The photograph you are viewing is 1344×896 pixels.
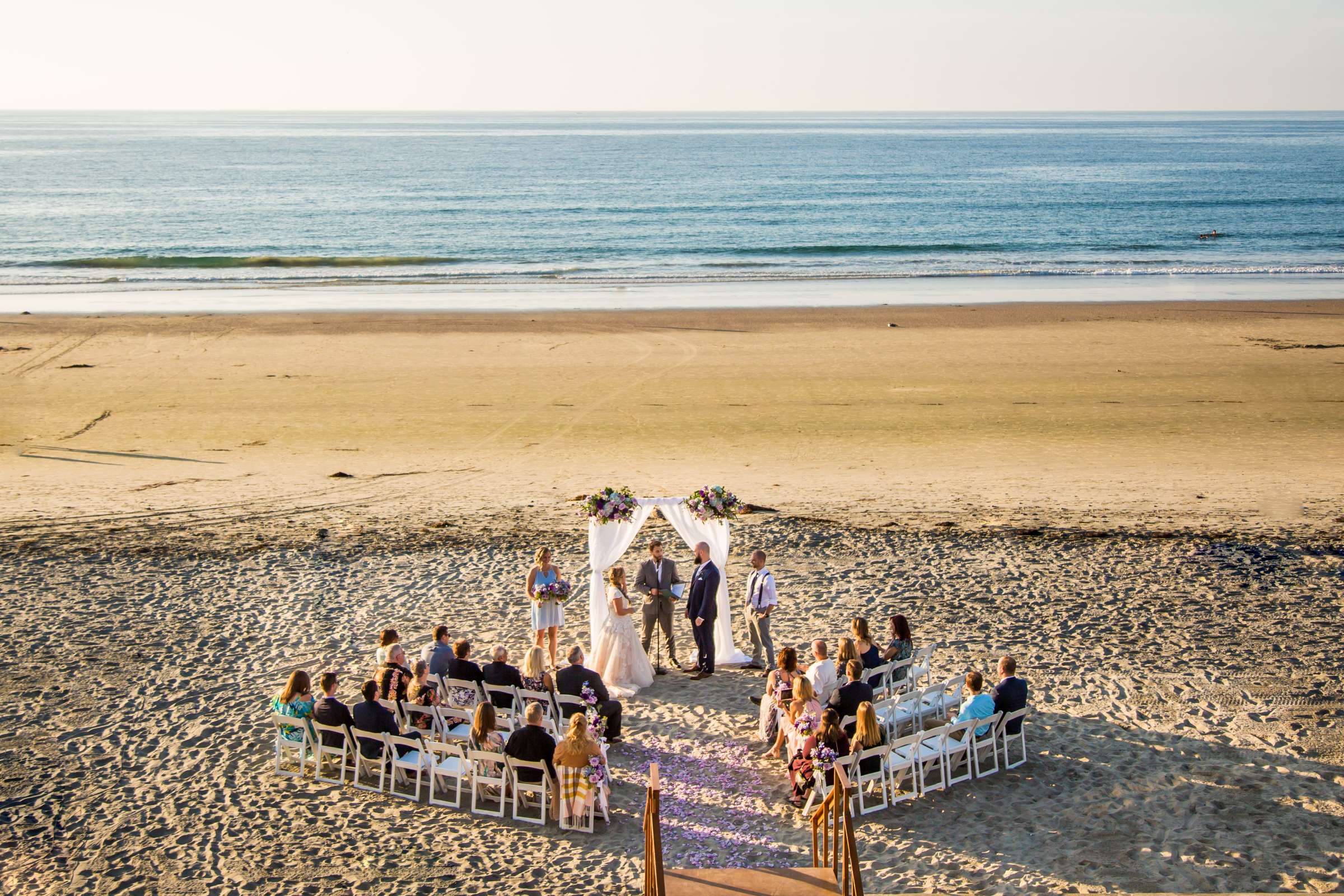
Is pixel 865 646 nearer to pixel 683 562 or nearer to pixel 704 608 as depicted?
pixel 704 608

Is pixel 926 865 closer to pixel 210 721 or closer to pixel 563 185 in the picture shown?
pixel 210 721

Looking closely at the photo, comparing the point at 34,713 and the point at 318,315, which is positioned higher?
the point at 318,315

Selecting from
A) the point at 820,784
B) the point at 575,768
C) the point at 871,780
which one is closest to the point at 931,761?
the point at 871,780

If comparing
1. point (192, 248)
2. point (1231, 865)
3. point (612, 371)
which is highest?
point (192, 248)

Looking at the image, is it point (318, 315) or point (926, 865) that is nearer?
point (926, 865)

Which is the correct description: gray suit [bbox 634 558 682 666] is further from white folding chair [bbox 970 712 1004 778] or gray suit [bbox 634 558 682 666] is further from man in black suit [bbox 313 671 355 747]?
white folding chair [bbox 970 712 1004 778]

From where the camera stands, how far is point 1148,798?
8.05m

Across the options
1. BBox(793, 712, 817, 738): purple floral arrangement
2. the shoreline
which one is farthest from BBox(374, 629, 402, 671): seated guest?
the shoreline

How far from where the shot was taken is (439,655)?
952cm

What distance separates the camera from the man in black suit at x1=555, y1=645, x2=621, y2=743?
9.08m

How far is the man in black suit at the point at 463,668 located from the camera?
930 centimetres

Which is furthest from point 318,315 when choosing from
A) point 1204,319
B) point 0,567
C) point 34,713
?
point 1204,319

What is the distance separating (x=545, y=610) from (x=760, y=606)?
7.02 ft

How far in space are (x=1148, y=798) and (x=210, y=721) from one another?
25.3 ft
